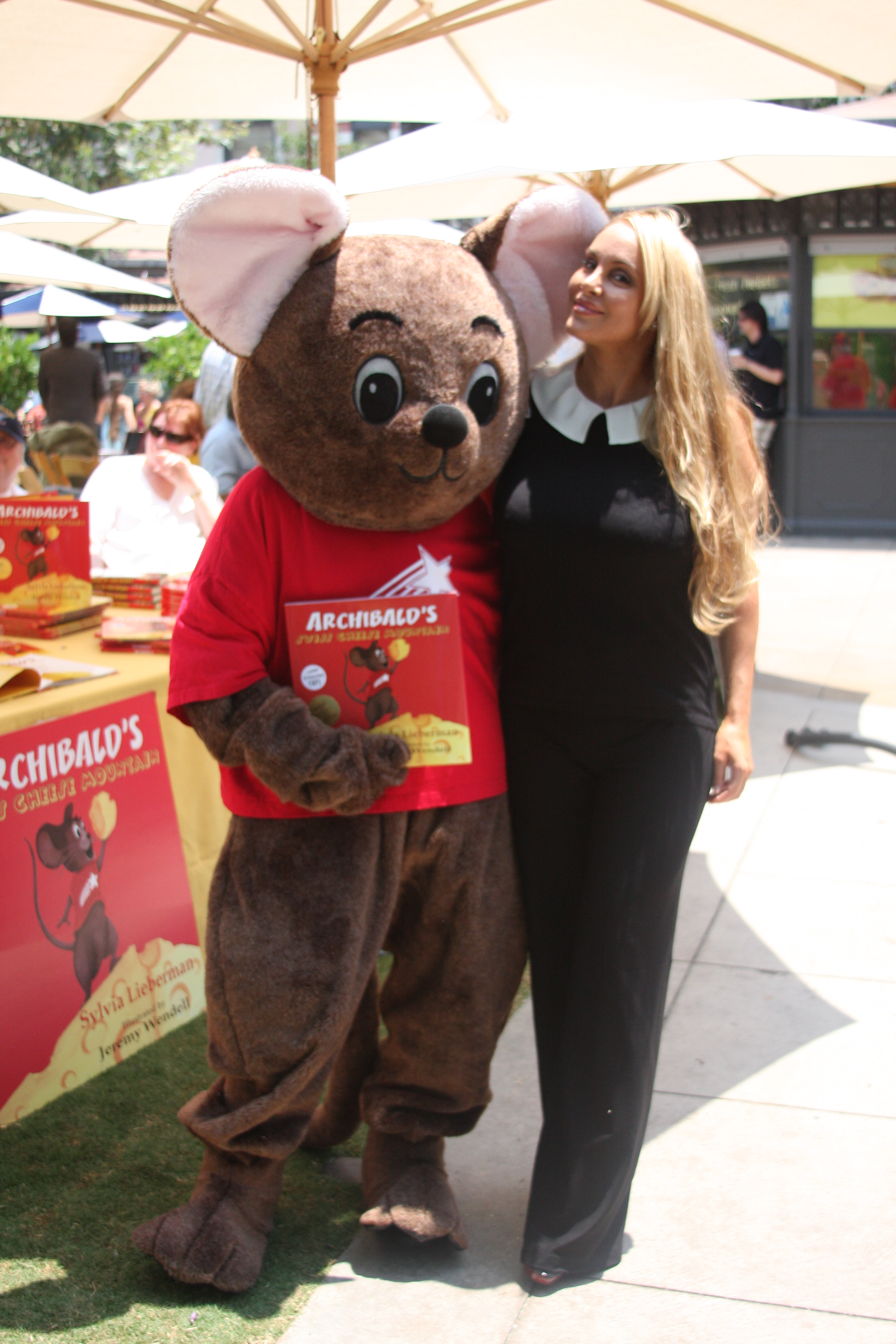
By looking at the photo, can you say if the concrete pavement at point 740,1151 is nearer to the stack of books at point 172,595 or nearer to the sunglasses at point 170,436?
the stack of books at point 172,595

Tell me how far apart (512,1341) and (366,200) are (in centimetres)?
563

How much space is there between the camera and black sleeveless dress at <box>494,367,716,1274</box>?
2.24 metres

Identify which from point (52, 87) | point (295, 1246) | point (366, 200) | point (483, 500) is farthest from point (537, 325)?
point (366, 200)

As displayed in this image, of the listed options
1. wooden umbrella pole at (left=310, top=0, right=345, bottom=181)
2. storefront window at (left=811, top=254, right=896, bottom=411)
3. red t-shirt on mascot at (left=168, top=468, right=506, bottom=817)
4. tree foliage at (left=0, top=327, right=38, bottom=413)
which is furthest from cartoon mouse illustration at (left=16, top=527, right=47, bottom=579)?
tree foliage at (left=0, top=327, right=38, bottom=413)

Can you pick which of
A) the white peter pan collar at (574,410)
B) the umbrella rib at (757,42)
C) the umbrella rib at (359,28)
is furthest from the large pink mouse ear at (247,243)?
the umbrella rib at (757,42)

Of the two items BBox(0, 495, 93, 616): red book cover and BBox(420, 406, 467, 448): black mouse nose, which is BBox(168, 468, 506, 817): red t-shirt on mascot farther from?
BBox(0, 495, 93, 616): red book cover

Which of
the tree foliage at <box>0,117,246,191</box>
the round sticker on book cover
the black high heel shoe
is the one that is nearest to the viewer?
the round sticker on book cover

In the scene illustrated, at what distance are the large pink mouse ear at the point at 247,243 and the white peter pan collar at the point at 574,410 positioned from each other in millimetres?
483

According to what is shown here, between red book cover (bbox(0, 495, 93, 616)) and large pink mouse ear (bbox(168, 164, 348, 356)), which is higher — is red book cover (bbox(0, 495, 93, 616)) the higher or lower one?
the lower one

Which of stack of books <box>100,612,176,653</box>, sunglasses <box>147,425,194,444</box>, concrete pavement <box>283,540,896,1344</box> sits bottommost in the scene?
concrete pavement <box>283,540,896,1344</box>

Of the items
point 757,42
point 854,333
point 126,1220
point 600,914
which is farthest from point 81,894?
point 854,333

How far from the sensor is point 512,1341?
7.25ft

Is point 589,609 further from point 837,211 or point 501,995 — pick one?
point 837,211

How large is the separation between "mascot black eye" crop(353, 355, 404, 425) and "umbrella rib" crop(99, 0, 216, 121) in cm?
351
